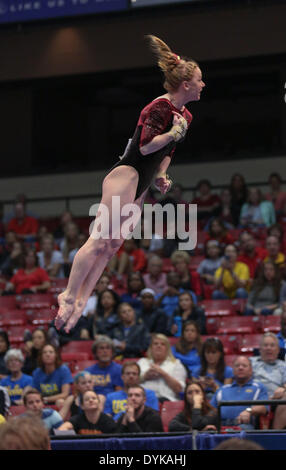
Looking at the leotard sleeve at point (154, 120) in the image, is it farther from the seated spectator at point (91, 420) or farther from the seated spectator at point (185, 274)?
the seated spectator at point (185, 274)

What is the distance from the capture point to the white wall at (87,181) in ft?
45.7

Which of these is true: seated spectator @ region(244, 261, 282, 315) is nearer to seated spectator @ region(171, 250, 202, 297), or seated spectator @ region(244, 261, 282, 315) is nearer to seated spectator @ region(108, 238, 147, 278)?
seated spectator @ region(171, 250, 202, 297)

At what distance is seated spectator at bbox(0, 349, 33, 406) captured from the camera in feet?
28.2

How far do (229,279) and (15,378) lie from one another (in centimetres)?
301

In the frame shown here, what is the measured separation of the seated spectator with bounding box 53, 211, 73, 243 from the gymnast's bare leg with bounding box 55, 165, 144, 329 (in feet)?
24.3

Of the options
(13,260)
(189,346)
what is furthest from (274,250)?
(13,260)

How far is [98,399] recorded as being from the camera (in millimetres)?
7227

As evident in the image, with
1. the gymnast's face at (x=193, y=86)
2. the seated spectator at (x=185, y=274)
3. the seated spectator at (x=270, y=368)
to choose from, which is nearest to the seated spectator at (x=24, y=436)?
the gymnast's face at (x=193, y=86)

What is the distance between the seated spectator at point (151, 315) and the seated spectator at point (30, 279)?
78.3 inches

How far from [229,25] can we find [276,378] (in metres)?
7.18
